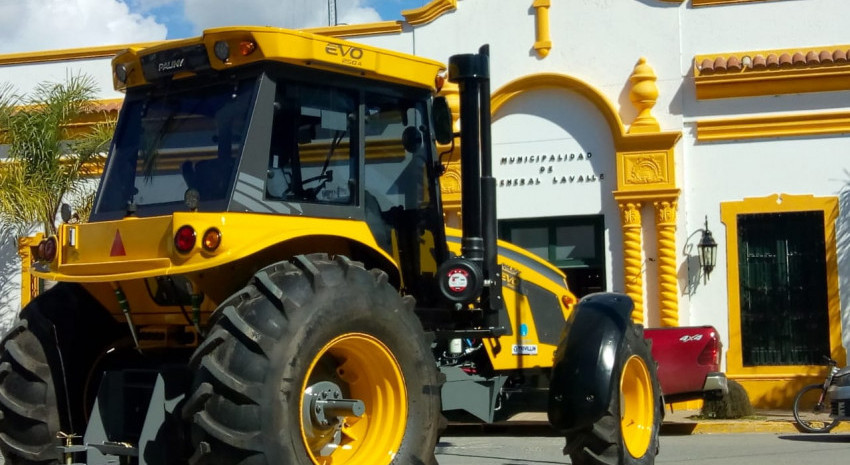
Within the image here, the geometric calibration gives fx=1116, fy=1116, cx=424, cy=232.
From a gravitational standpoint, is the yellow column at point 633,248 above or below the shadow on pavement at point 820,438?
above

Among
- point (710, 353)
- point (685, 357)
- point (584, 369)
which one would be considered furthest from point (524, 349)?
point (710, 353)

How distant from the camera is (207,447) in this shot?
15.7ft

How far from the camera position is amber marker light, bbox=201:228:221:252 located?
5.14 metres

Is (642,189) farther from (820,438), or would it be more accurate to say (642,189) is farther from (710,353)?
(820,438)

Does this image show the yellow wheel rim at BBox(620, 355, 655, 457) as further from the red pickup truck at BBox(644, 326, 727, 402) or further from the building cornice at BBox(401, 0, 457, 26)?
the building cornice at BBox(401, 0, 457, 26)

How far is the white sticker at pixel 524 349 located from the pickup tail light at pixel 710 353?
201 inches

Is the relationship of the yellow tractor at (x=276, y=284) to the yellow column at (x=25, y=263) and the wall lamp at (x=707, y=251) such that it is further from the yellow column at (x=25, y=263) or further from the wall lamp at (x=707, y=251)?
the yellow column at (x=25, y=263)

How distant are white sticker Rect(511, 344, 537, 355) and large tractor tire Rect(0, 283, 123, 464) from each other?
2757 mm

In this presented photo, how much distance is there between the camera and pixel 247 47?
564cm

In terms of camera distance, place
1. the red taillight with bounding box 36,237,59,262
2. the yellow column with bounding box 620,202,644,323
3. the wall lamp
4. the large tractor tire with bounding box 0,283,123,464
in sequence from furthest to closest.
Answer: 1. the yellow column with bounding box 620,202,644,323
2. the wall lamp
3. the red taillight with bounding box 36,237,59,262
4. the large tractor tire with bounding box 0,283,123,464

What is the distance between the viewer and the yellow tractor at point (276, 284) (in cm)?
511

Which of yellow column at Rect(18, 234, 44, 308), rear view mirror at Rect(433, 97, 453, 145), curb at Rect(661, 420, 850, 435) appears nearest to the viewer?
rear view mirror at Rect(433, 97, 453, 145)

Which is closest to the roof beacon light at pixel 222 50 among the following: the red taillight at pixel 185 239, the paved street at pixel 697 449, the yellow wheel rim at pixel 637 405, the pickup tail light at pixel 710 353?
Answer: the red taillight at pixel 185 239

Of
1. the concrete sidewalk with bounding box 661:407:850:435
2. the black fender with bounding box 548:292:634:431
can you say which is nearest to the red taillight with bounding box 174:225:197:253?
the black fender with bounding box 548:292:634:431
